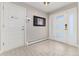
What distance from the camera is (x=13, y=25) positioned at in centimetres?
315

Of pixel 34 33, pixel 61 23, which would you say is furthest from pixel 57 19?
pixel 34 33

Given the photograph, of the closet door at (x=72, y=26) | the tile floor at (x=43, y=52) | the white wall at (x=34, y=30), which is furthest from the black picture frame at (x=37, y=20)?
the tile floor at (x=43, y=52)

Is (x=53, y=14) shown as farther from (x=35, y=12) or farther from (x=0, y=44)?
(x=0, y=44)

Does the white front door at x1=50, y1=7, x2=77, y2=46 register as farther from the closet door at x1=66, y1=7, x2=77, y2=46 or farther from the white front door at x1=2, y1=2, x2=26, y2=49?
the white front door at x1=2, y1=2, x2=26, y2=49

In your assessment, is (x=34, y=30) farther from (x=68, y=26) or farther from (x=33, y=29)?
(x=68, y=26)

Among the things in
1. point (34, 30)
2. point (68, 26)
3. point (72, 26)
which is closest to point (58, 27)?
point (68, 26)

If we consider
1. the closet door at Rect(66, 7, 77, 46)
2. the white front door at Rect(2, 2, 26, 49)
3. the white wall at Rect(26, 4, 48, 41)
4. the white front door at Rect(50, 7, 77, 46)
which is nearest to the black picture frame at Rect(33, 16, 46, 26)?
the white wall at Rect(26, 4, 48, 41)

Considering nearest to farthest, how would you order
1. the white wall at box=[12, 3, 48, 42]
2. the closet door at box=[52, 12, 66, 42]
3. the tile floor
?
the tile floor → the white wall at box=[12, 3, 48, 42] → the closet door at box=[52, 12, 66, 42]

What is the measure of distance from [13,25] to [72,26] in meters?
2.80

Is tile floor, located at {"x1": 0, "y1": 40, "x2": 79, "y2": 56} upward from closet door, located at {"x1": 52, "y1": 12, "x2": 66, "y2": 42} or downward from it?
downward

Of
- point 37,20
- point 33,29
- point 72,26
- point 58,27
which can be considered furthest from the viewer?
point 58,27

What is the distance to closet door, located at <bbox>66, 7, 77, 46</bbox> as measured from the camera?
11.9ft

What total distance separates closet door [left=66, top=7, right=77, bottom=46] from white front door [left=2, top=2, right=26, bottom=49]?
7.62 ft

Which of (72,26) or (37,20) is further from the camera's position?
(37,20)
